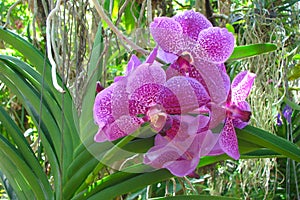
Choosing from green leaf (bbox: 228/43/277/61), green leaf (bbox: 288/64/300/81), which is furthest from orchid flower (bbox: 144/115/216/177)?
green leaf (bbox: 288/64/300/81)

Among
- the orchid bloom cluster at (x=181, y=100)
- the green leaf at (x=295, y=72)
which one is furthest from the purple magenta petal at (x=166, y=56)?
the green leaf at (x=295, y=72)

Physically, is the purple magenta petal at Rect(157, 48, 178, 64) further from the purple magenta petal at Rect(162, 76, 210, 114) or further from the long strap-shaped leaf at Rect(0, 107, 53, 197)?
the long strap-shaped leaf at Rect(0, 107, 53, 197)

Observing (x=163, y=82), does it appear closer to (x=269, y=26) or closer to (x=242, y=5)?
(x=269, y=26)

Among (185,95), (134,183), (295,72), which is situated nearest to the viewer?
(185,95)

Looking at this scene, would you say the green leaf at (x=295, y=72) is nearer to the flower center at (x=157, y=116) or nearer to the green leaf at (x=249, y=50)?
the green leaf at (x=249, y=50)

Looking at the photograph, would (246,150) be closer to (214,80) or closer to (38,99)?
(214,80)

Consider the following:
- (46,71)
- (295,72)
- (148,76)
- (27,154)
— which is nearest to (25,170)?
(27,154)

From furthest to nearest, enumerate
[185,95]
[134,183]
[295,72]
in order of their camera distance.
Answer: [295,72]
[134,183]
[185,95]
